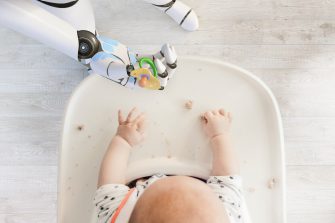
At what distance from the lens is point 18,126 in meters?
0.71

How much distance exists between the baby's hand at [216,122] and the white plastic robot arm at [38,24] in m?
0.21

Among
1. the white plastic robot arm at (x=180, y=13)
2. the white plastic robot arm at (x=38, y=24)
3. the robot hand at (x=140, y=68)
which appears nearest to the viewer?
the white plastic robot arm at (x=38, y=24)

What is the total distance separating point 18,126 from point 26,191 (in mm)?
126

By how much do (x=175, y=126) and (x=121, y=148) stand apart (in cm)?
9

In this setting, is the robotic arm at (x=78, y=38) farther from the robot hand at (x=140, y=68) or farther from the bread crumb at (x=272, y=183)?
the bread crumb at (x=272, y=183)

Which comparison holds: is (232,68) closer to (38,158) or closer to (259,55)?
(259,55)

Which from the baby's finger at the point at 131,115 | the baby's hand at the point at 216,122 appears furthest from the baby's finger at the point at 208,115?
the baby's finger at the point at 131,115

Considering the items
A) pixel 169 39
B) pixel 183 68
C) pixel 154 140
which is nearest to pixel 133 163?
pixel 154 140

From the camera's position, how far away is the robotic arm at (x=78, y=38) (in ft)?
1.26

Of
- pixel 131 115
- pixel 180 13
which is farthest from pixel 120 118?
pixel 180 13

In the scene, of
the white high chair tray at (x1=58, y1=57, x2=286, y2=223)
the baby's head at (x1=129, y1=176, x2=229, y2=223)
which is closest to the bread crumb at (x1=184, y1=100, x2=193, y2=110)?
the white high chair tray at (x1=58, y1=57, x2=286, y2=223)

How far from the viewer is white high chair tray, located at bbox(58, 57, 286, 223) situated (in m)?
0.55

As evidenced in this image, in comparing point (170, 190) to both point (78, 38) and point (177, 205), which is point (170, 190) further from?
point (78, 38)

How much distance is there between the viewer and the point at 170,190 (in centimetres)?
41
